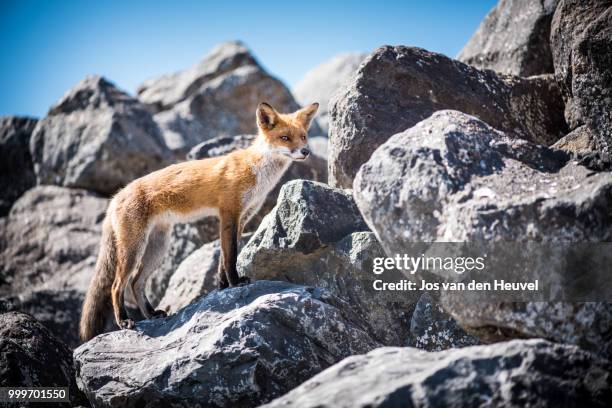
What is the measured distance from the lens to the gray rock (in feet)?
37.6

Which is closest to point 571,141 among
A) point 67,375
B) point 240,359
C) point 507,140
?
point 507,140

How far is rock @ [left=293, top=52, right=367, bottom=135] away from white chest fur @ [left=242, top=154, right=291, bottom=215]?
9.90m

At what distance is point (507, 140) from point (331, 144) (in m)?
3.03

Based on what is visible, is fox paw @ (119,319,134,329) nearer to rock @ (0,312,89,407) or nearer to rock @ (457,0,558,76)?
rock @ (0,312,89,407)

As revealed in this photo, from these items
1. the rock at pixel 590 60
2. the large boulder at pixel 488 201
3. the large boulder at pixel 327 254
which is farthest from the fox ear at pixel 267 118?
the rock at pixel 590 60

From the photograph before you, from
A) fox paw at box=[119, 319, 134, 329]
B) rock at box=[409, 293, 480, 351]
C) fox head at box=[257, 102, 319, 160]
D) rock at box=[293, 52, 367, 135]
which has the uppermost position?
rock at box=[293, 52, 367, 135]

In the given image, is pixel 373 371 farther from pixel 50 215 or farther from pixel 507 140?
pixel 50 215

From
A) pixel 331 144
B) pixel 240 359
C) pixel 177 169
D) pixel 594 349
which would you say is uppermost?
pixel 331 144

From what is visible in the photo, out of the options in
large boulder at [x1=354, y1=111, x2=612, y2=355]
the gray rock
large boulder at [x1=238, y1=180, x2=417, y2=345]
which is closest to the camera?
large boulder at [x1=354, y1=111, x2=612, y2=355]

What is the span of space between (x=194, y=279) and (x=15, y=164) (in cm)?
871

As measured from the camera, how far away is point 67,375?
5582 millimetres

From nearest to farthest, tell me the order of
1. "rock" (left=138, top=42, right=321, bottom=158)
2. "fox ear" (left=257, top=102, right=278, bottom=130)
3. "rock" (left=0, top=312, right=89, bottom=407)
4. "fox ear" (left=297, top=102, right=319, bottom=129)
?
"rock" (left=0, top=312, right=89, bottom=407)
"fox ear" (left=257, top=102, right=278, bottom=130)
"fox ear" (left=297, top=102, right=319, bottom=129)
"rock" (left=138, top=42, right=321, bottom=158)

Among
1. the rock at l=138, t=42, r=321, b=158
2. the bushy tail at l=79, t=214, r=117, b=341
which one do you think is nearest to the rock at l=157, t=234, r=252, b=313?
the bushy tail at l=79, t=214, r=117, b=341

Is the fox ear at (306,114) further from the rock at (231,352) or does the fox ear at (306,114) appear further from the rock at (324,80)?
the rock at (324,80)
